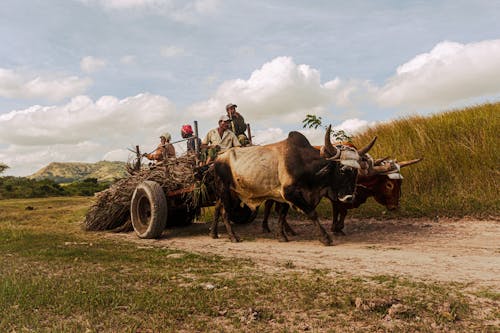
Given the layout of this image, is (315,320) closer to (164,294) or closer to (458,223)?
(164,294)

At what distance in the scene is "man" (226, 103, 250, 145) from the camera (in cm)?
927

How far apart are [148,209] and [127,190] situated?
30.8 inches

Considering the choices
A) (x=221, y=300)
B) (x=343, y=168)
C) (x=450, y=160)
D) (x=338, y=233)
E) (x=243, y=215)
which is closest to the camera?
(x=221, y=300)

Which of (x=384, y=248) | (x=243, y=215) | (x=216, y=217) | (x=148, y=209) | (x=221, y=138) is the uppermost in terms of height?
(x=221, y=138)

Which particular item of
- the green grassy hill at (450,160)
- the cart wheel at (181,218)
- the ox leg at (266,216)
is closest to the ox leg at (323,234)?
the ox leg at (266,216)

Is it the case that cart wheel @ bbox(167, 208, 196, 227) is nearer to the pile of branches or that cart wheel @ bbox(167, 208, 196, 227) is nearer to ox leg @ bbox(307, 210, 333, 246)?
the pile of branches

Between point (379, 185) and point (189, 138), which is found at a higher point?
point (189, 138)

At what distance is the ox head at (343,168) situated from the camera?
6926 mm

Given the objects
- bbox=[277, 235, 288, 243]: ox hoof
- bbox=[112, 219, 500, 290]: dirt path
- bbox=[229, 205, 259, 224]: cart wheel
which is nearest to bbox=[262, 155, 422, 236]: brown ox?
bbox=[112, 219, 500, 290]: dirt path

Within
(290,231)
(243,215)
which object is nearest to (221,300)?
(290,231)

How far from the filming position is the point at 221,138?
8961 millimetres

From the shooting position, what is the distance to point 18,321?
3.36 m

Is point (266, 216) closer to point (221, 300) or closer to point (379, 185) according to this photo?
point (379, 185)

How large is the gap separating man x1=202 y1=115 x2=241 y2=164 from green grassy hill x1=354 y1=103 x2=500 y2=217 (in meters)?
3.44
